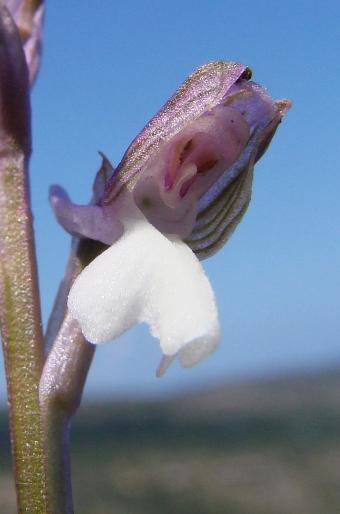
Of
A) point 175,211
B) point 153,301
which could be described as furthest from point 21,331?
point 175,211

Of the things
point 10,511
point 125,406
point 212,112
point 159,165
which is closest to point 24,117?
point 159,165

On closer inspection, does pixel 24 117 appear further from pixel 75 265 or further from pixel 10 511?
pixel 10 511

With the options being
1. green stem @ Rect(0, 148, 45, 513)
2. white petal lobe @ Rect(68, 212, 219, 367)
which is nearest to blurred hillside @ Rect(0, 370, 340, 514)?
green stem @ Rect(0, 148, 45, 513)

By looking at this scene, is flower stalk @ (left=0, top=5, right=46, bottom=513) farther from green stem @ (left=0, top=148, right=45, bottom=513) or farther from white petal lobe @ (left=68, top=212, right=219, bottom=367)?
white petal lobe @ (left=68, top=212, right=219, bottom=367)

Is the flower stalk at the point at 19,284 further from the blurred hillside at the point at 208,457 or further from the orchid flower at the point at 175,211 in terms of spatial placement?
the blurred hillside at the point at 208,457

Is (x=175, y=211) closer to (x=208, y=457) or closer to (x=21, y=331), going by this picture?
(x=21, y=331)
